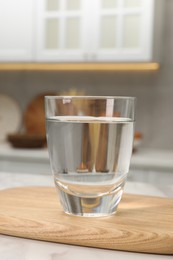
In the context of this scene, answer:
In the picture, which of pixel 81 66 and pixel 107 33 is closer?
pixel 107 33

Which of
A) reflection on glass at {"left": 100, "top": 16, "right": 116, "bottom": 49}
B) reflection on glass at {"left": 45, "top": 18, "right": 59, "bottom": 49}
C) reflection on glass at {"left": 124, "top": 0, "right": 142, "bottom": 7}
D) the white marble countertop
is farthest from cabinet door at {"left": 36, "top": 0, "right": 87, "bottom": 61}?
the white marble countertop

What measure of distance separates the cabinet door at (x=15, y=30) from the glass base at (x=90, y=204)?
89.4 inches

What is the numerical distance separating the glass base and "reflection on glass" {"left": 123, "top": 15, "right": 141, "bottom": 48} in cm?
209

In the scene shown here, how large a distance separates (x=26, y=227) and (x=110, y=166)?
0.13 metres

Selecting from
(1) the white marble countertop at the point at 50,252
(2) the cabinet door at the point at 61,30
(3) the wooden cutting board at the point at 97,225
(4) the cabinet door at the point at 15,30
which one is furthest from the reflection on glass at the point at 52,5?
(1) the white marble countertop at the point at 50,252

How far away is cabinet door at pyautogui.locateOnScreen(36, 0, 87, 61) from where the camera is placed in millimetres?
2689

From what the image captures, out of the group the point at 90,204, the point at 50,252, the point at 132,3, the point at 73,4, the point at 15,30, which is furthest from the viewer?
the point at 15,30

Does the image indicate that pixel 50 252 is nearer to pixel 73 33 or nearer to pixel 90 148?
pixel 90 148

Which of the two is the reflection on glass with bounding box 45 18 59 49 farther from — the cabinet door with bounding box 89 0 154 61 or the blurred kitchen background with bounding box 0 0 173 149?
the cabinet door with bounding box 89 0 154 61

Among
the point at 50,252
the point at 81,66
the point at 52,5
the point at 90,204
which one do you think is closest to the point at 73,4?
the point at 52,5

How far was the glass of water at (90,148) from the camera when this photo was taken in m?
0.56

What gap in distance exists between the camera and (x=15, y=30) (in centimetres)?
282

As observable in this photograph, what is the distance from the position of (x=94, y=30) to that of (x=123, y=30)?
0.17 meters

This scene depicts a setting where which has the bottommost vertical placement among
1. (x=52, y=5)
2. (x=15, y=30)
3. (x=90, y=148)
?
(x=90, y=148)
